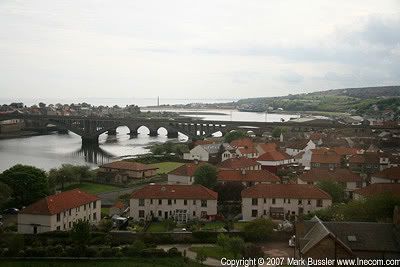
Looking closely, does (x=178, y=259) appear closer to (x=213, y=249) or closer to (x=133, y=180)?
(x=213, y=249)

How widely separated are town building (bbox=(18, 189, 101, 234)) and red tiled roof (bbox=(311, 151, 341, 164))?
2856 centimetres

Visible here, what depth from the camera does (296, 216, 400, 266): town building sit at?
19.1m

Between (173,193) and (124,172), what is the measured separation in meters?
18.1

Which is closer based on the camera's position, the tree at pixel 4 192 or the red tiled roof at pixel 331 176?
the tree at pixel 4 192

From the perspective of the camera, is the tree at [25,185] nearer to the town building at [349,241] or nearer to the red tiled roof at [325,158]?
the town building at [349,241]

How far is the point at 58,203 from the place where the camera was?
100ft

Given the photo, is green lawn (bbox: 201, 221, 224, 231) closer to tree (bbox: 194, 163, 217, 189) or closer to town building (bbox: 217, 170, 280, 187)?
tree (bbox: 194, 163, 217, 189)

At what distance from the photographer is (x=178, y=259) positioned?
2425cm

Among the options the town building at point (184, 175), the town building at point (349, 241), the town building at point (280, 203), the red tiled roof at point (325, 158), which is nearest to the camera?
the town building at point (349, 241)

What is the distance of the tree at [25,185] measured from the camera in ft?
121

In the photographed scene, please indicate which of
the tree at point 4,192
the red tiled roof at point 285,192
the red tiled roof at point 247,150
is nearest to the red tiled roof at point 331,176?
Result: the red tiled roof at point 285,192

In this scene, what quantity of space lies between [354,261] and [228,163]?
3056cm

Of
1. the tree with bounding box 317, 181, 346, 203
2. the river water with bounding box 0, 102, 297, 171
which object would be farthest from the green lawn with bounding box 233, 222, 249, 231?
the river water with bounding box 0, 102, 297, 171

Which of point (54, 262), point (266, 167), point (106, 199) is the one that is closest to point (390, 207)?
point (54, 262)
